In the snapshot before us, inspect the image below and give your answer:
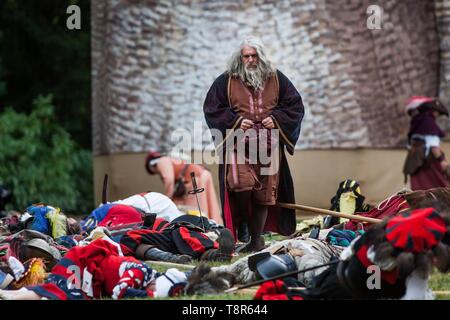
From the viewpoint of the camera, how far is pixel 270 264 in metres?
6.45

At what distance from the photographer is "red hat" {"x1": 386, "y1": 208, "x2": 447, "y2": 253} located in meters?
5.12

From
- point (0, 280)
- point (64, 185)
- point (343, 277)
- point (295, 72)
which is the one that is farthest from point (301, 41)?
point (343, 277)

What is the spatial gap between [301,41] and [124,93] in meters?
2.64

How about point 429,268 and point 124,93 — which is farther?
point 124,93

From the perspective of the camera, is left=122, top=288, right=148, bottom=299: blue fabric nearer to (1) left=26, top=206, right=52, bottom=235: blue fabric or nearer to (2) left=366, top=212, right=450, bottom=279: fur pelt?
(2) left=366, top=212, right=450, bottom=279: fur pelt

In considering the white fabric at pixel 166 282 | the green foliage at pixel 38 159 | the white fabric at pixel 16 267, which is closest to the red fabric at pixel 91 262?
the white fabric at pixel 166 282

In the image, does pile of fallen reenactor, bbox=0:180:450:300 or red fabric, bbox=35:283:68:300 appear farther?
red fabric, bbox=35:283:68:300

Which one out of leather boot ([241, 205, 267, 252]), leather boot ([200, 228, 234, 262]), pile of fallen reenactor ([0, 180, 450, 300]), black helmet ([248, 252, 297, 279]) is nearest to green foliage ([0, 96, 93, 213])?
pile of fallen reenactor ([0, 180, 450, 300])

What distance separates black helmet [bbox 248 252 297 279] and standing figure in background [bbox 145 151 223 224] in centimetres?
521

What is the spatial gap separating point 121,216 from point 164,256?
1530mm

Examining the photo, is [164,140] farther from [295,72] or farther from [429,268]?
[429,268]

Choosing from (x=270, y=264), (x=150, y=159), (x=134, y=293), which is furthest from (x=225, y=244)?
(x=150, y=159)

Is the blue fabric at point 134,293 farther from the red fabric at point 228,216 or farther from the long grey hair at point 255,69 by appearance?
the long grey hair at point 255,69

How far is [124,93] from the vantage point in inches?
595
